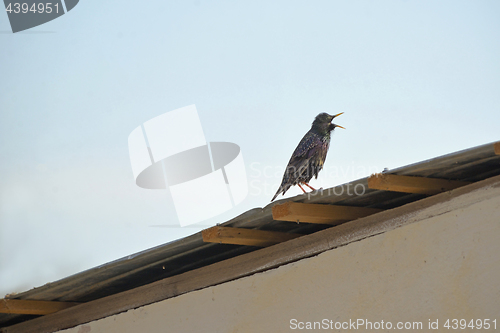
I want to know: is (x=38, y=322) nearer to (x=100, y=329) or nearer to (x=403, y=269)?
(x=100, y=329)

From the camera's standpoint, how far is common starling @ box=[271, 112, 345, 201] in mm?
5402

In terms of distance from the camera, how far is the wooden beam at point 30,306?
398 centimetres

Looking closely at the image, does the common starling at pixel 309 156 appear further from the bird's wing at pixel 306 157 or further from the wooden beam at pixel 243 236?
the wooden beam at pixel 243 236

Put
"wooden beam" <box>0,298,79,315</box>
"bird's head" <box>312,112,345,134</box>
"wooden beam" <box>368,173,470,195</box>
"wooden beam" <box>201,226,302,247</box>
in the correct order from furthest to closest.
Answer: "bird's head" <box>312,112,345,134</box> → "wooden beam" <box>0,298,79,315</box> → "wooden beam" <box>201,226,302,247</box> → "wooden beam" <box>368,173,470,195</box>

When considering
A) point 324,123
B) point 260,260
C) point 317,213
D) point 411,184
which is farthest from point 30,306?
point 324,123

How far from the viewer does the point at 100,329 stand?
404 cm

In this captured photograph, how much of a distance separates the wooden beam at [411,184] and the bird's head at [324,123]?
288 centimetres

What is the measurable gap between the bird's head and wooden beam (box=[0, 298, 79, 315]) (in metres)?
3.40

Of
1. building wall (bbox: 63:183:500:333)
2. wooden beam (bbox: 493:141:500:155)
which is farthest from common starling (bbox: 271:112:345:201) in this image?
wooden beam (bbox: 493:141:500:155)

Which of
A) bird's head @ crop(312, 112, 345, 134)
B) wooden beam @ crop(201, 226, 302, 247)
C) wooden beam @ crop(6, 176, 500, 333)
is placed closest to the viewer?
wooden beam @ crop(6, 176, 500, 333)

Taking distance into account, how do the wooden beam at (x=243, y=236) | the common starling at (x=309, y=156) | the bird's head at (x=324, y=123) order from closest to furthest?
the wooden beam at (x=243, y=236) → the common starling at (x=309, y=156) → the bird's head at (x=324, y=123)

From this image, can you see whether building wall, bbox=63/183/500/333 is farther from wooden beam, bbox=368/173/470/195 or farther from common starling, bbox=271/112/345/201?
common starling, bbox=271/112/345/201

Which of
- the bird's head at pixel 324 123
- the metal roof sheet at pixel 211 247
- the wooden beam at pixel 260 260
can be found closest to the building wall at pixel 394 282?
the wooden beam at pixel 260 260

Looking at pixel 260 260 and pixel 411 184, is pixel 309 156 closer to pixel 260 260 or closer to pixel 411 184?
pixel 260 260
